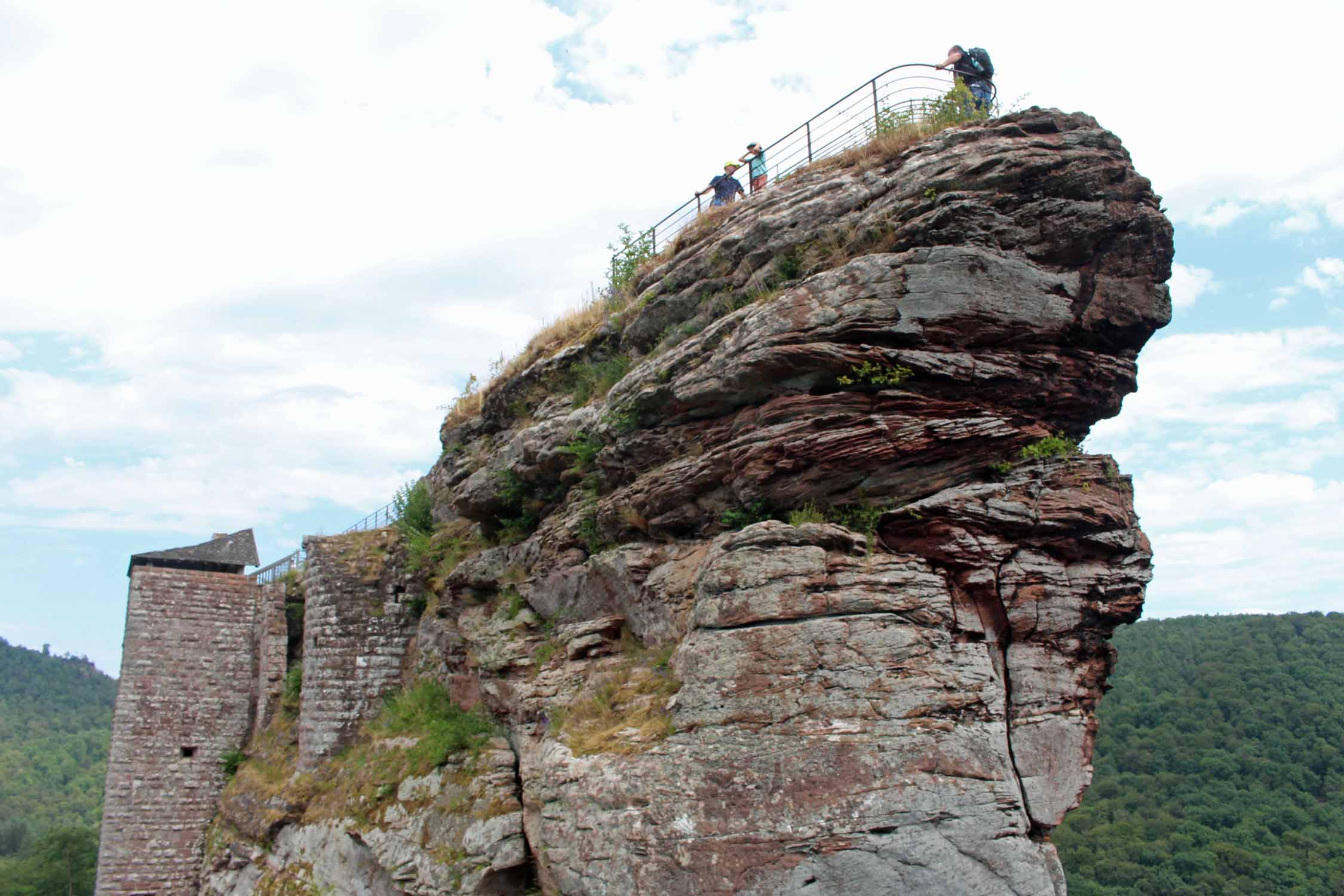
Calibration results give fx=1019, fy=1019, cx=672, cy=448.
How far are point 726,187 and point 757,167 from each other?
0.65m

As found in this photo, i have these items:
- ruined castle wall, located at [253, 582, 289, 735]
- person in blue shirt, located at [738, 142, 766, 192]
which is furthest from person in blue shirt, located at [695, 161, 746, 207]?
ruined castle wall, located at [253, 582, 289, 735]

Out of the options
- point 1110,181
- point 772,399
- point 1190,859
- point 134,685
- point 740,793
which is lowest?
point 1190,859

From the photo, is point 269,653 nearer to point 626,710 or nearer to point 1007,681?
point 626,710

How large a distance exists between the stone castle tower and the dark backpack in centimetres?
1791

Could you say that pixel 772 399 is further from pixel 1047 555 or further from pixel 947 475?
pixel 1047 555

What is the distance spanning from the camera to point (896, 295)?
1155 centimetres

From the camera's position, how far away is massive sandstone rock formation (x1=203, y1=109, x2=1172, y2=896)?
9508 millimetres

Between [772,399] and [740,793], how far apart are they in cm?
451

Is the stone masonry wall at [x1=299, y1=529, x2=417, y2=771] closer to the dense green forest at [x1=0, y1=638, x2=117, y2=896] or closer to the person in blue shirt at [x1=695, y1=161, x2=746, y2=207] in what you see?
the person in blue shirt at [x1=695, y1=161, x2=746, y2=207]

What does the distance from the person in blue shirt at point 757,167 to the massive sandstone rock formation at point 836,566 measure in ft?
6.23

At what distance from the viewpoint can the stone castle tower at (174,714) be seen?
2081cm

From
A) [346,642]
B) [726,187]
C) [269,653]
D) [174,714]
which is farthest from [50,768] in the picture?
[726,187]

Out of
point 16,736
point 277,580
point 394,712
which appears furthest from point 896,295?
point 16,736

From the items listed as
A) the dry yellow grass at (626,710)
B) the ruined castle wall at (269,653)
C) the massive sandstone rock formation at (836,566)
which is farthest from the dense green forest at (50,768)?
the dry yellow grass at (626,710)
